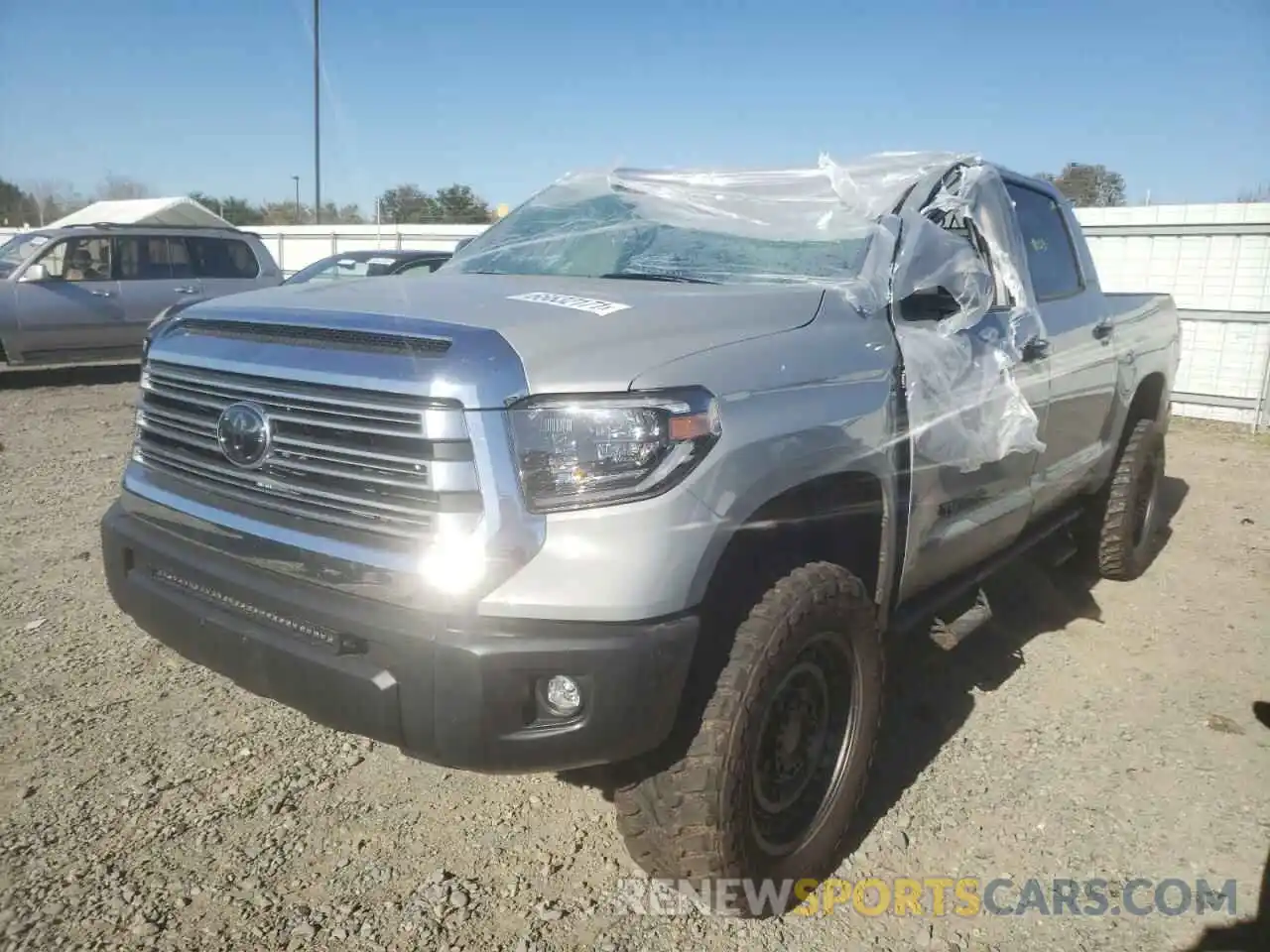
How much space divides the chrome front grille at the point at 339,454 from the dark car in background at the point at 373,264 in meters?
8.33

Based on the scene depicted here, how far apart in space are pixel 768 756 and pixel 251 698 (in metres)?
Answer: 2.00

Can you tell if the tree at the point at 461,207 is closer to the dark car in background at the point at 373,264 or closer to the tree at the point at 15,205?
the dark car in background at the point at 373,264

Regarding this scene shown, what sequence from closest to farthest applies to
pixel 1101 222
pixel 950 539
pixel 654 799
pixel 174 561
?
pixel 654 799 → pixel 174 561 → pixel 950 539 → pixel 1101 222

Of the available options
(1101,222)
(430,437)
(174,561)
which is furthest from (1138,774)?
(1101,222)

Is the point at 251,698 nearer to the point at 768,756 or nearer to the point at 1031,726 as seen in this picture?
the point at 768,756

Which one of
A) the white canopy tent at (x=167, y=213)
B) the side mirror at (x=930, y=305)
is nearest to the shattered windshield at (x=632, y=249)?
the side mirror at (x=930, y=305)

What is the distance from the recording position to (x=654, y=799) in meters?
2.31

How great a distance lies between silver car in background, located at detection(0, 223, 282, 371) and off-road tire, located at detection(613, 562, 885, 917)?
31.7 feet

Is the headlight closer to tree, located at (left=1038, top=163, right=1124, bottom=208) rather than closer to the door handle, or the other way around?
the door handle

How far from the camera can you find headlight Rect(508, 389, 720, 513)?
6.78 feet

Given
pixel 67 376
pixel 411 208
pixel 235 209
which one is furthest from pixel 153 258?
pixel 235 209

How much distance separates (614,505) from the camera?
2.05 metres

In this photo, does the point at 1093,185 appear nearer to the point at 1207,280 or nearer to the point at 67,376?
the point at 1207,280

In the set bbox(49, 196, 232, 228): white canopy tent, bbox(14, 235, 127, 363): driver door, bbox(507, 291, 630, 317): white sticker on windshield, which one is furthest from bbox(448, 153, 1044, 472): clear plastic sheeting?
bbox(49, 196, 232, 228): white canopy tent
